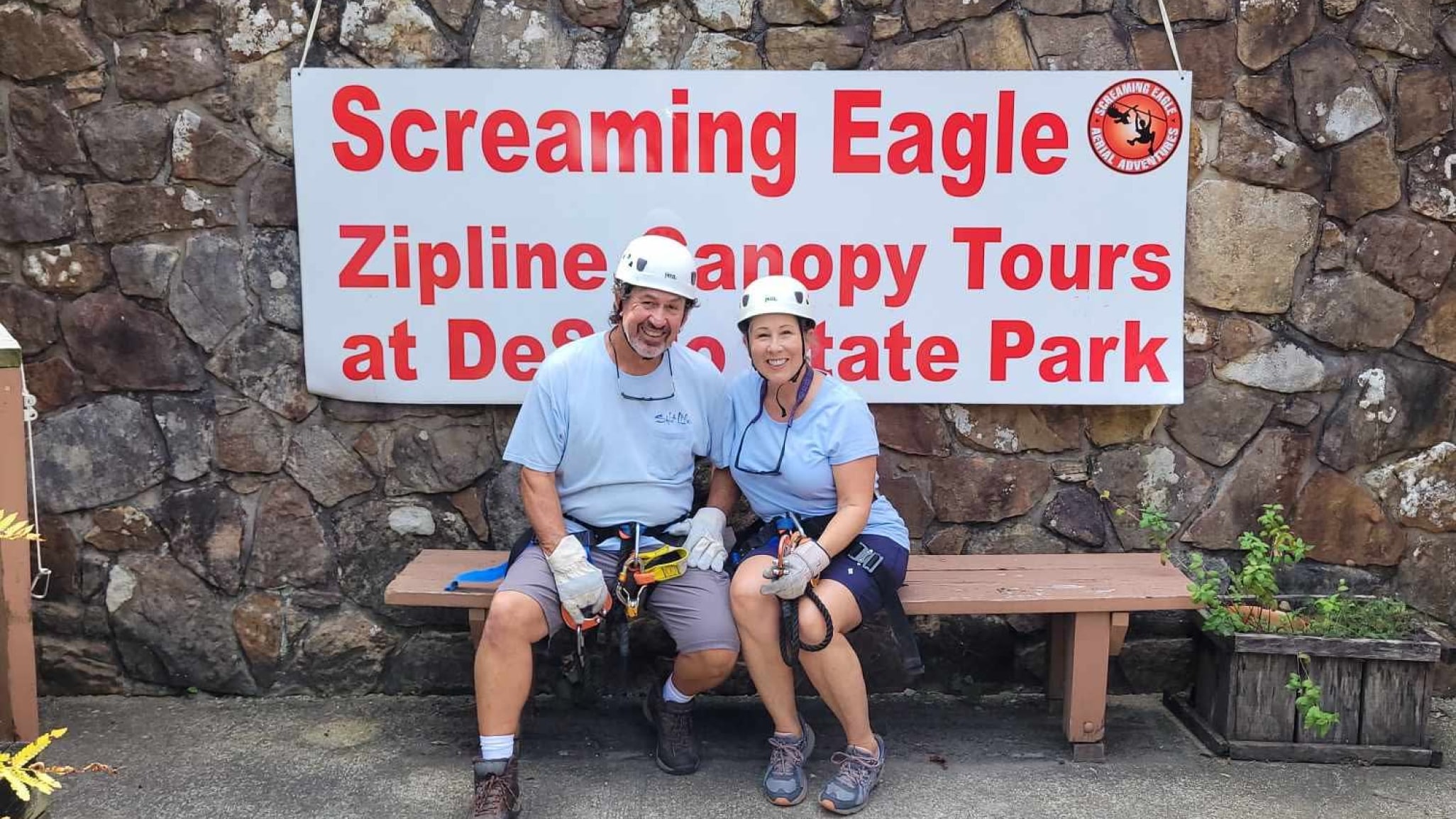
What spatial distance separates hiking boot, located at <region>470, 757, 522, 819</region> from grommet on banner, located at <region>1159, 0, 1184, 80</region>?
8.55 ft

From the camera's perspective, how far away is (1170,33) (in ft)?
10.8

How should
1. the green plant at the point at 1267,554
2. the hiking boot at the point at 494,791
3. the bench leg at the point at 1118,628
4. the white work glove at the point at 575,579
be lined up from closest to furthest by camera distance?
the hiking boot at the point at 494,791 → the white work glove at the point at 575,579 → the bench leg at the point at 1118,628 → the green plant at the point at 1267,554

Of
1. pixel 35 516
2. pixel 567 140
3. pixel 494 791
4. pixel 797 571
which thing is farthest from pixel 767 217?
pixel 35 516

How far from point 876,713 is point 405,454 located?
1592 mm

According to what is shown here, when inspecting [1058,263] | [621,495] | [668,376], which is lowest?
[621,495]

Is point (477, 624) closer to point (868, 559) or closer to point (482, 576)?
point (482, 576)

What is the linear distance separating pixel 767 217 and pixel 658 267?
55 cm

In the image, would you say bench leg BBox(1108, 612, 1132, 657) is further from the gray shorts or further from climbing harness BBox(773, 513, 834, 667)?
the gray shorts

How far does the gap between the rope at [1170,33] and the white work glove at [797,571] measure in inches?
67.8

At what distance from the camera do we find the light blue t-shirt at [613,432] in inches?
117

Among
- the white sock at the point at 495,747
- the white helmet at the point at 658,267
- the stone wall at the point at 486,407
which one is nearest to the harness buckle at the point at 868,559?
the stone wall at the point at 486,407

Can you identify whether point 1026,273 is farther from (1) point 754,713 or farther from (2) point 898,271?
(1) point 754,713

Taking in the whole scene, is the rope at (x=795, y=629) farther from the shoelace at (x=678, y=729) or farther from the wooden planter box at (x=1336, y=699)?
the wooden planter box at (x=1336, y=699)

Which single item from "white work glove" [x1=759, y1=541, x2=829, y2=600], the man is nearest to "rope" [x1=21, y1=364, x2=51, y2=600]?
the man
